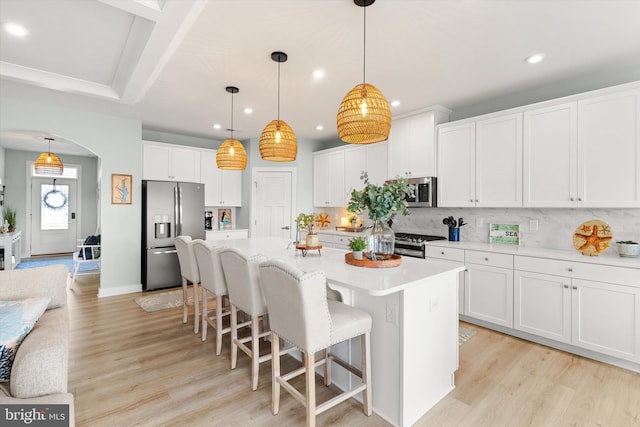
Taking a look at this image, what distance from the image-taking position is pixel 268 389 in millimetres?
2246

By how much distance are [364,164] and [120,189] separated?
380 centimetres

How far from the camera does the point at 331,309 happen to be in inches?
79.0

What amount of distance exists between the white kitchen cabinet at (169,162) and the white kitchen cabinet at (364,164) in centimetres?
275

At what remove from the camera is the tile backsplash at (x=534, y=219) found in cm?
297

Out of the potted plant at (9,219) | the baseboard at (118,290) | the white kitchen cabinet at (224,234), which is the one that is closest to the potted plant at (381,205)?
the white kitchen cabinet at (224,234)

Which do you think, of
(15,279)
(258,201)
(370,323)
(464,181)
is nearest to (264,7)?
(370,323)

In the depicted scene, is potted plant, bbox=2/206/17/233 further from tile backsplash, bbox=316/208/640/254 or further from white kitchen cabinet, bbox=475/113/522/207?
white kitchen cabinet, bbox=475/113/522/207

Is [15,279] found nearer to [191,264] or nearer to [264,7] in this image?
[191,264]

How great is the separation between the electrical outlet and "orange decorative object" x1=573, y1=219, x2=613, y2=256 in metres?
2.32

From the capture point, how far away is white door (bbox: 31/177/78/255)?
25.7ft

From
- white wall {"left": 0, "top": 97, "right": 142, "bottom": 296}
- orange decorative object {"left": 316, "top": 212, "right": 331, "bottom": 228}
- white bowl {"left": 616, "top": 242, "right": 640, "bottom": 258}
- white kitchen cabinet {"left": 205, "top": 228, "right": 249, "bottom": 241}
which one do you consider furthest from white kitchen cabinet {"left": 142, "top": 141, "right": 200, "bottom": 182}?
white bowl {"left": 616, "top": 242, "right": 640, "bottom": 258}

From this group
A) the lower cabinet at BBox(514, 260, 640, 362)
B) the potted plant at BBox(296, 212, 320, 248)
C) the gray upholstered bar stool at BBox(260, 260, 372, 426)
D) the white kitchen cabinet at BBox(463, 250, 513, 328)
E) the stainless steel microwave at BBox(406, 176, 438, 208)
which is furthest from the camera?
the stainless steel microwave at BBox(406, 176, 438, 208)

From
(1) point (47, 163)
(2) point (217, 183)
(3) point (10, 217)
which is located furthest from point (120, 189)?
(3) point (10, 217)

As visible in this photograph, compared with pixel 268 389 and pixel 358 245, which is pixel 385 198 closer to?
pixel 358 245
